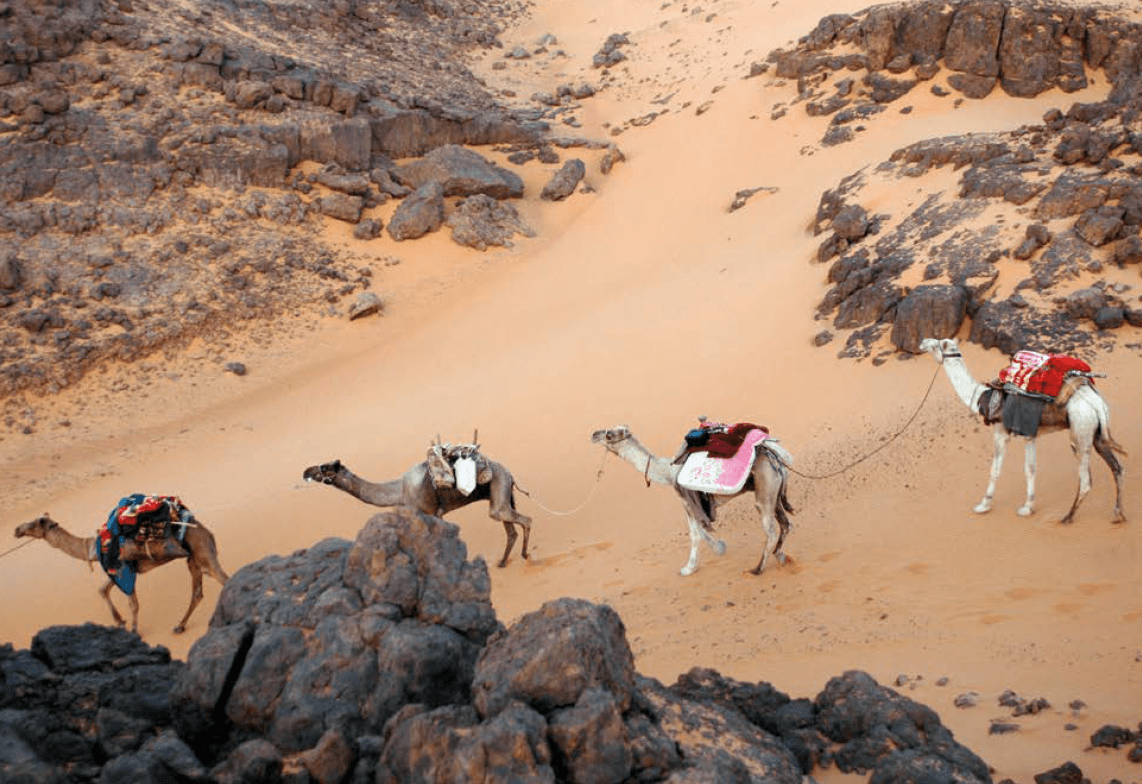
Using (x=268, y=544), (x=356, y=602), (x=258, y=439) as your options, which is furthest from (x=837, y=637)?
(x=258, y=439)

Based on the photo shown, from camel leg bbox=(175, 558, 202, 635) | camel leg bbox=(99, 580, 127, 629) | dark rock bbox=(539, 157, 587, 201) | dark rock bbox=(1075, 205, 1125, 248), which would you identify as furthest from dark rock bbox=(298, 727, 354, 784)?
dark rock bbox=(539, 157, 587, 201)

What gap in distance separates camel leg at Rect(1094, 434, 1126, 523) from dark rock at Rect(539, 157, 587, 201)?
20.6 meters

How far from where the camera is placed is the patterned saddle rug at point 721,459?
408 inches

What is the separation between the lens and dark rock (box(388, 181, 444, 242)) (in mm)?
25500

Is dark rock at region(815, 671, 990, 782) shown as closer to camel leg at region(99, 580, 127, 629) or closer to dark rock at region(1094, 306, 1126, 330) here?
camel leg at region(99, 580, 127, 629)

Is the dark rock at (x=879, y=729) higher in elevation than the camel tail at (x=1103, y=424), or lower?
lower

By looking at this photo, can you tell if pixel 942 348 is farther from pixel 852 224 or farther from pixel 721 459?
pixel 852 224

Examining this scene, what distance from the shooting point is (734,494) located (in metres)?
10.5

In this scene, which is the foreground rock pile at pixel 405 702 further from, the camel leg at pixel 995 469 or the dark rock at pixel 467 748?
the camel leg at pixel 995 469

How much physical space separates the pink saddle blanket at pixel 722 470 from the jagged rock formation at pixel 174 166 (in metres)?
14.7

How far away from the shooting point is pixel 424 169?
1066 inches

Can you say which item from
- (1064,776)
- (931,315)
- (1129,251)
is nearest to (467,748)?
(1064,776)

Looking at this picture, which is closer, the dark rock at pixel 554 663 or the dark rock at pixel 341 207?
the dark rock at pixel 554 663

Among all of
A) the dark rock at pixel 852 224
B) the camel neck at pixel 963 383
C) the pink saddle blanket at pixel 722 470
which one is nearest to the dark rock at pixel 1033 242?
the dark rock at pixel 852 224
